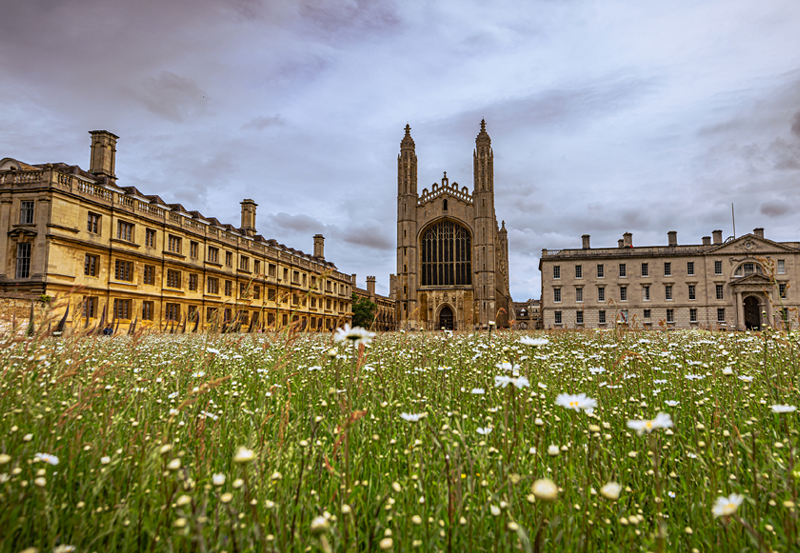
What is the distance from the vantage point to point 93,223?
26234 mm

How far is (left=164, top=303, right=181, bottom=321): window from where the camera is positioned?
31492 mm

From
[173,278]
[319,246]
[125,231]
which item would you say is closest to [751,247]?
[319,246]

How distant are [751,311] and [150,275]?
66.8 meters

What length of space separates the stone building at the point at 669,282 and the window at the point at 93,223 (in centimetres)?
4732

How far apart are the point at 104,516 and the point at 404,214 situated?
55882mm

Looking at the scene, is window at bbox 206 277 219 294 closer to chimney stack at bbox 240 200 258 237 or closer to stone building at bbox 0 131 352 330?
stone building at bbox 0 131 352 330

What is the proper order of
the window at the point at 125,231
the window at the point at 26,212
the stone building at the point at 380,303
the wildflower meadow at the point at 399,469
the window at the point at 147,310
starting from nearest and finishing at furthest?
the wildflower meadow at the point at 399,469
the window at the point at 26,212
the window at the point at 125,231
the window at the point at 147,310
the stone building at the point at 380,303

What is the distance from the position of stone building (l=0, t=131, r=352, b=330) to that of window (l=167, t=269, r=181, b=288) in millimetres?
77

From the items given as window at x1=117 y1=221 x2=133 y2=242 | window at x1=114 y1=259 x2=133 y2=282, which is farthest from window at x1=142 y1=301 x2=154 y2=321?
window at x1=117 y1=221 x2=133 y2=242

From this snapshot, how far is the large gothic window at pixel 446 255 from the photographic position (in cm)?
5653

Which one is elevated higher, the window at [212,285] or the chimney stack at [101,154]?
the chimney stack at [101,154]

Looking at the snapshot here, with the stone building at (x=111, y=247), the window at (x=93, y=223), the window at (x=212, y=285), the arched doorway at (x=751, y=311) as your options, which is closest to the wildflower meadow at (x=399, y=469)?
the stone building at (x=111, y=247)

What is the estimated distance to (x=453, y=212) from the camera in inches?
2239

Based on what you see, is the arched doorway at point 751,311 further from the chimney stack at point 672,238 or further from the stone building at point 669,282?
the chimney stack at point 672,238
